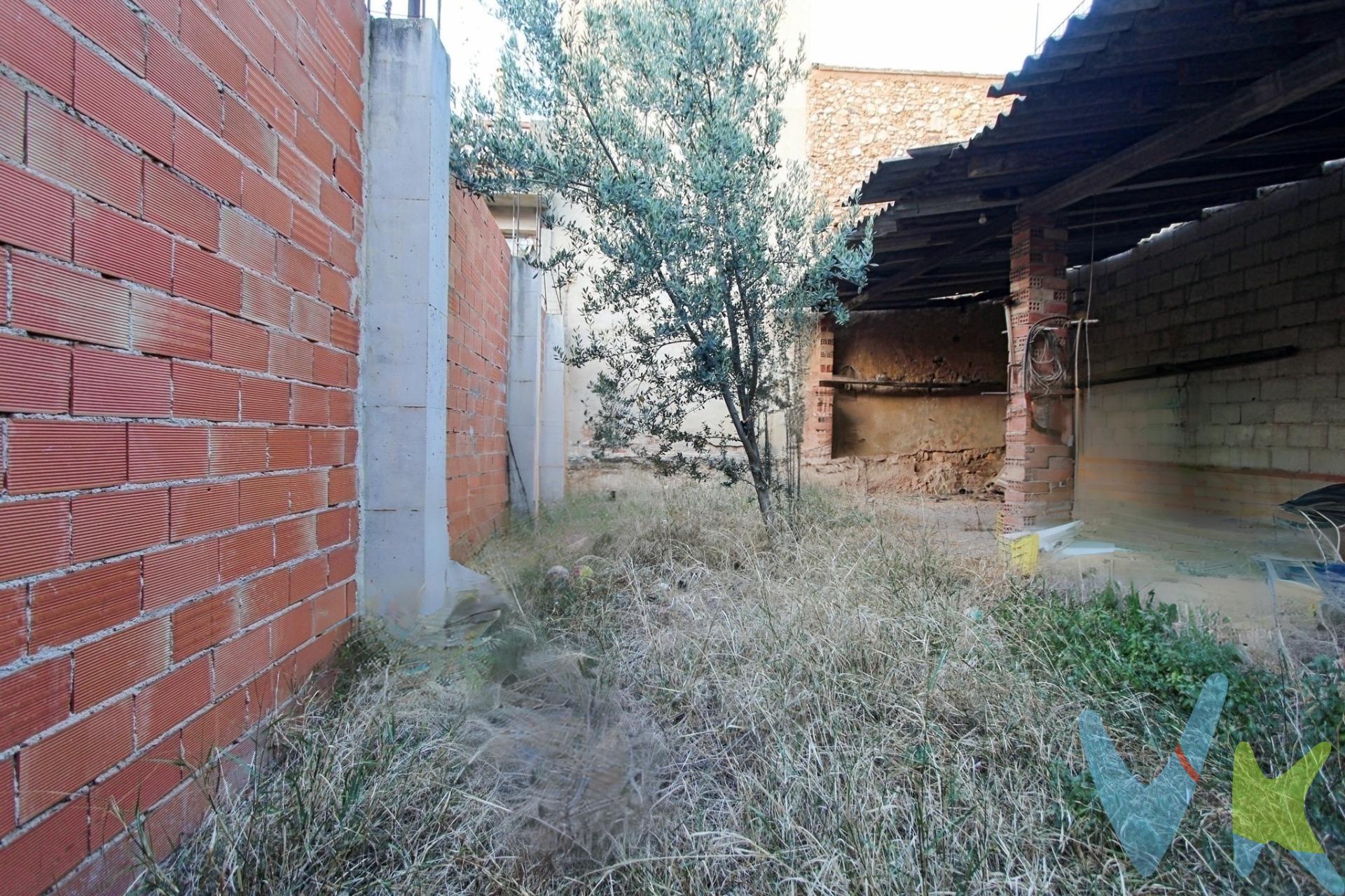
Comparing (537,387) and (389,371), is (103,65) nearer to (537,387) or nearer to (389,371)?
(389,371)

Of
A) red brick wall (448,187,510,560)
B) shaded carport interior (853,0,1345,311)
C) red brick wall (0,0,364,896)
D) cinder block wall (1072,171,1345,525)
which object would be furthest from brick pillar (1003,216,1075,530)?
red brick wall (0,0,364,896)

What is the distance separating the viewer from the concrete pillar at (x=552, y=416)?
7.69 m

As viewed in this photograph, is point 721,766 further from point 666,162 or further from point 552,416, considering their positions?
point 552,416

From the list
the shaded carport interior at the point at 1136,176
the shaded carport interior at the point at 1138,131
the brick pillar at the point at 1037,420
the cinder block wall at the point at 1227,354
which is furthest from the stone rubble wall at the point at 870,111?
the brick pillar at the point at 1037,420

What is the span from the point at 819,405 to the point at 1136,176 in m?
5.16

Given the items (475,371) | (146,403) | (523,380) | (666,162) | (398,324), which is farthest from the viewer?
(523,380)

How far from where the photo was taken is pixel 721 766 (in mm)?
1841

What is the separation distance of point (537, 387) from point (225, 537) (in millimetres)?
4923

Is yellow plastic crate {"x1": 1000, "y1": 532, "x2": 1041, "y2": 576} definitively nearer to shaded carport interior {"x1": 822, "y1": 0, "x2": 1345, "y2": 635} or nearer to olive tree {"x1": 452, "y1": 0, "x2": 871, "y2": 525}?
shaded carport interior {"x1": 822, "y1": 0, "x2": 1345, "y2": 635}

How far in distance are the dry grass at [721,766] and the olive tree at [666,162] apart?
6.83 feet

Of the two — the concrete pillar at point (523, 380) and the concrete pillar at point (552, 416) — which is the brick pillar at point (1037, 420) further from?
the concrete pillar at point (552, 416)

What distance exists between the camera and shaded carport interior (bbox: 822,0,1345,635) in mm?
3023

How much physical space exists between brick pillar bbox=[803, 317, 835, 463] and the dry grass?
21.1 feet

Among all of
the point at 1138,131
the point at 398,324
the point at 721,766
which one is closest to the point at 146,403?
the point at 398,324
